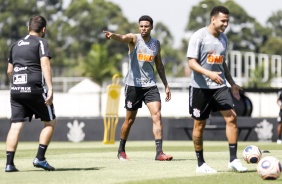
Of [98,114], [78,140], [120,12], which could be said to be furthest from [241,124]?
[120,12]

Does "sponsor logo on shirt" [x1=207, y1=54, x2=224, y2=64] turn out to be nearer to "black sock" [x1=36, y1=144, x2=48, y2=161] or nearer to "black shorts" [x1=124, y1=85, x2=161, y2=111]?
"black sock" [x1=36, y1=144, x2=48, y2=161]

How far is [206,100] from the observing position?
13.1 metres

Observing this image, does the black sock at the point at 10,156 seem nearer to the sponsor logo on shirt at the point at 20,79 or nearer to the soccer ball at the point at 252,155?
the sponsor logo on shirt at the point at 20,79

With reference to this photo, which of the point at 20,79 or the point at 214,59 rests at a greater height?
the point at 214,59

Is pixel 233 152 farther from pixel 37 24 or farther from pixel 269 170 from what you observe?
pixel 37 24

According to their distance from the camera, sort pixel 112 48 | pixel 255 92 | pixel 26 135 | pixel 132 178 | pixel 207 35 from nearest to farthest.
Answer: pixel 132 178 < pixel 207 35 < pixel 26 135 < pixel 255 92 < pixel 112 48

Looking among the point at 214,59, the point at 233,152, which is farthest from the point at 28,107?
the point at 233,152

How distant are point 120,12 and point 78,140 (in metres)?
125

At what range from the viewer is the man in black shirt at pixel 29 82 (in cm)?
1296

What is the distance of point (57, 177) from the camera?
12.2m

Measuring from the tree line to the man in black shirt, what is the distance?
104 m

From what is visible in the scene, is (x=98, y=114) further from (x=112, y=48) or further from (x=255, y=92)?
(x=112, y=48)

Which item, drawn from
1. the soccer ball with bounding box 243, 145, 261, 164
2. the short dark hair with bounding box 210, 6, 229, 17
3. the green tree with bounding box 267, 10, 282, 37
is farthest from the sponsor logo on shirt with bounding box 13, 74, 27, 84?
the green tree with bounding box 267, 10, 282, 37

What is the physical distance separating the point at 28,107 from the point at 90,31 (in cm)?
13106
